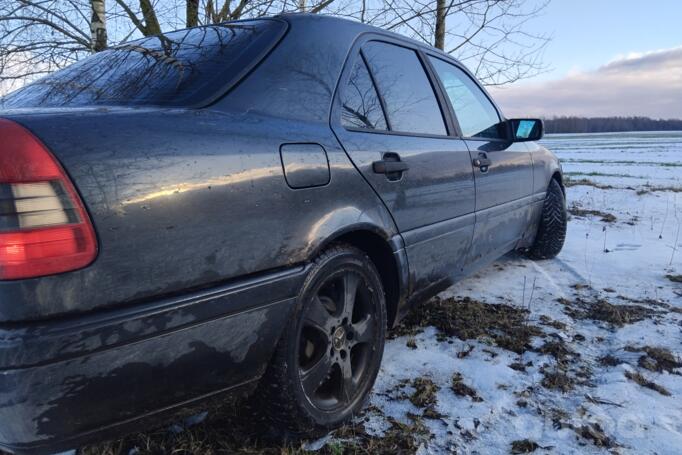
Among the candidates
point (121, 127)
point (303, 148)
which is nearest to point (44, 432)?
point (121, 127)

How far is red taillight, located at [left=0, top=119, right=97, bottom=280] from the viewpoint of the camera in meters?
1.10

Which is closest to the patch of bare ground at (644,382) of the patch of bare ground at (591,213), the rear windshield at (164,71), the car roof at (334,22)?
the car roof at (334,22)

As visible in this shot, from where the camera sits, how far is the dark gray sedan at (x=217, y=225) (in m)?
1.13

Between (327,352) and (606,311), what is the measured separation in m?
2.14

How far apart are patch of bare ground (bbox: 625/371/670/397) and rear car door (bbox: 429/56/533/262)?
999mm

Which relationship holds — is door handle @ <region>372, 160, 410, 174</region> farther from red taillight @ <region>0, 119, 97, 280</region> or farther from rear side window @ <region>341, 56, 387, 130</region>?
red taillight @ <region>0, 119, 97, 280</region>

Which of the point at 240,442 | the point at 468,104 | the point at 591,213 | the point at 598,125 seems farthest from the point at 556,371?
the point at 598,125

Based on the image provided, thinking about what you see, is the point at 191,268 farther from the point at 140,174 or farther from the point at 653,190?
the point at 653,190

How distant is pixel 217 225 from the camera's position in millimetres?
1360

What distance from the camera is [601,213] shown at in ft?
22.1

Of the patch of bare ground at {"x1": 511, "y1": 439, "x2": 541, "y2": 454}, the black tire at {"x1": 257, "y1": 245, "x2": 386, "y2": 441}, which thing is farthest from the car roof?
the patch of bare ground at {"x1": 511, "y1": 439, "x2": 541, "y2": 454}

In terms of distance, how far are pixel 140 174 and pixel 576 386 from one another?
202 cm

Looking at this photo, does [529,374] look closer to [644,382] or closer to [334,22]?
[644,382]

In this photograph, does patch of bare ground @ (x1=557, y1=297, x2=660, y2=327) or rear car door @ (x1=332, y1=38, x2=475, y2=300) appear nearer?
rear car door @ (x1=332, y1=38, x2=475, y2=300)
